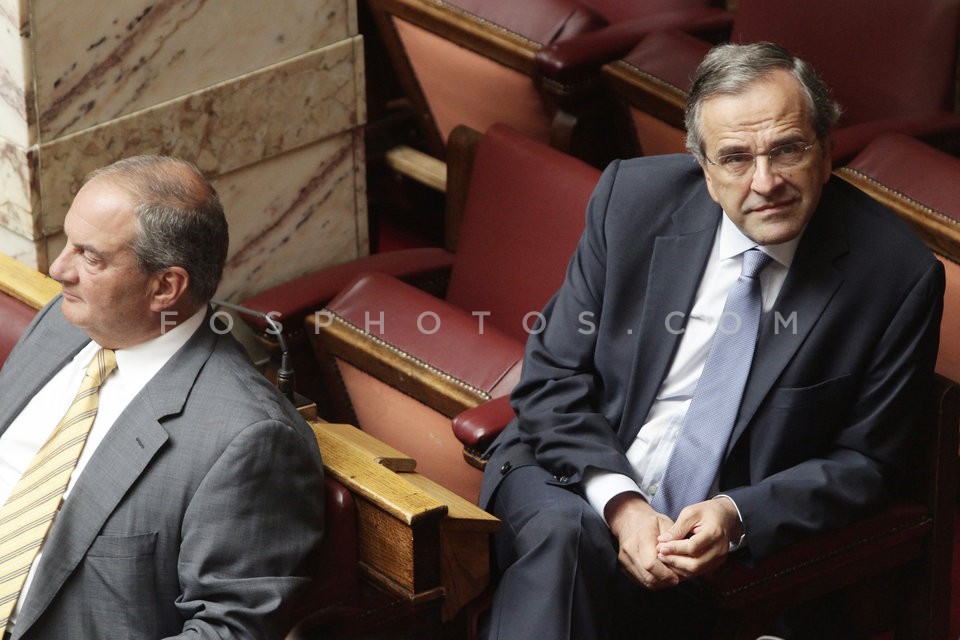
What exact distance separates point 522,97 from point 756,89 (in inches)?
50.0

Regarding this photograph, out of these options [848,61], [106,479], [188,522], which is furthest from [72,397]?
[848,61]

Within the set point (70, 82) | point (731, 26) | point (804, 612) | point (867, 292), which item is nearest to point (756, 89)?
point (867, 292)

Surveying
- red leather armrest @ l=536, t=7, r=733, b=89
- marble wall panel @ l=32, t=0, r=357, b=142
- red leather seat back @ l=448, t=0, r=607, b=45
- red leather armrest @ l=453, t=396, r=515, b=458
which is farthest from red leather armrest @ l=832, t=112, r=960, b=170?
marble wall panel @ l=32, t=0, r=357, b=142

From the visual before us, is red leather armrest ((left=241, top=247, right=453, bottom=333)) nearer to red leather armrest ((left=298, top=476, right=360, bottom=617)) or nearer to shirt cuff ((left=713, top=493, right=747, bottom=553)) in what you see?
red leather armrest ((left=298, top=476, right=360, bottom=617))

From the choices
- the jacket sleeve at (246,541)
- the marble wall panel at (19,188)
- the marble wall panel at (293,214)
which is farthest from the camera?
the marble wall panel at (293,214)

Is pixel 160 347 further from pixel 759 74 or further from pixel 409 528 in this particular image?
pixel 759 74

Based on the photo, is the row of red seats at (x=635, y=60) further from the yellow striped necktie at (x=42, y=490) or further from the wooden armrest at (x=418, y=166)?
the yellow striped necktie at (x=42, y=490)

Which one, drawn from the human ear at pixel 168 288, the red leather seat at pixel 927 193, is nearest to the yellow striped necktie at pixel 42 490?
the human ear at pixel 168 288

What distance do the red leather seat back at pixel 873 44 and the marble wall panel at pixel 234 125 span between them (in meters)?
0.84

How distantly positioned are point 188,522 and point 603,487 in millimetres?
554

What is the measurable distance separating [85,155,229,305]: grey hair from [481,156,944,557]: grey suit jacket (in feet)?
1.71

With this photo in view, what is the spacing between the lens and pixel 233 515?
5.17ft

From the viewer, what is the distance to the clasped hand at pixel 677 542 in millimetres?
1743

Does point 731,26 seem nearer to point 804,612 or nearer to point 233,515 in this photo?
point 804,612
